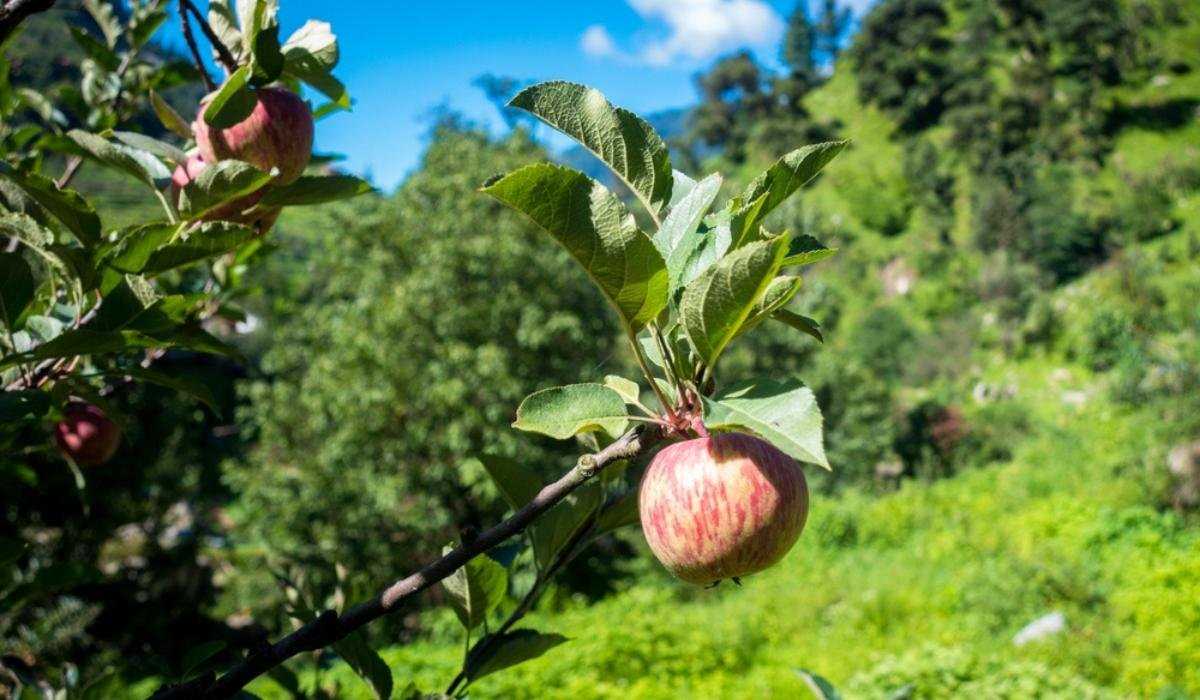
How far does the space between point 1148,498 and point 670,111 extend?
2569 inches

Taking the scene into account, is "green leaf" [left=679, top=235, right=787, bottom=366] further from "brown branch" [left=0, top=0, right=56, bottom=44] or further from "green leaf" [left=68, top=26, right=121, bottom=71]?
"green leaf" [left=68, top=26, right=121, bottom=71]

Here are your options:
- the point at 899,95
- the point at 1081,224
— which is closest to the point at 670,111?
the point at 899,95

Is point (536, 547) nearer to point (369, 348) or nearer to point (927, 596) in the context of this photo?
point (927, 596)

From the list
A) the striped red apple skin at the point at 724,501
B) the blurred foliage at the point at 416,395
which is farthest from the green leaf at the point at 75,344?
the blurred foliage at the point at 416,395

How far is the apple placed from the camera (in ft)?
1.73

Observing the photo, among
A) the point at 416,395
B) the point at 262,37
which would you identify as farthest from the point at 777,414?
the point at 416,395

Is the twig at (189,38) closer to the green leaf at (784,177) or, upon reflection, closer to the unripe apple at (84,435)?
the green leaf at (784,177)

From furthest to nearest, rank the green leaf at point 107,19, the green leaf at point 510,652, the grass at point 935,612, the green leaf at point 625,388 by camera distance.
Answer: the grass at point 935,612 → the green leaf at point 107,19 → the green leaf at point 510,652 → the green leaf at point 625,388

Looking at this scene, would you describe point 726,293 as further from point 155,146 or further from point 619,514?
point 155,146

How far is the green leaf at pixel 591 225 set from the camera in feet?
1.05

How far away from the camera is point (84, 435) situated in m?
0.84

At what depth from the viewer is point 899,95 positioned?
21672 mm

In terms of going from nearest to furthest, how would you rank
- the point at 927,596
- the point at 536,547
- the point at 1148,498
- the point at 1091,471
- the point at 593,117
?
the point at 593,117 → the point at 536,547 → the point at 927,596 → the point at 1148,498 → the point at 1091,471

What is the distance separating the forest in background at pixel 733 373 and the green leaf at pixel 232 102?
0.82 ft
